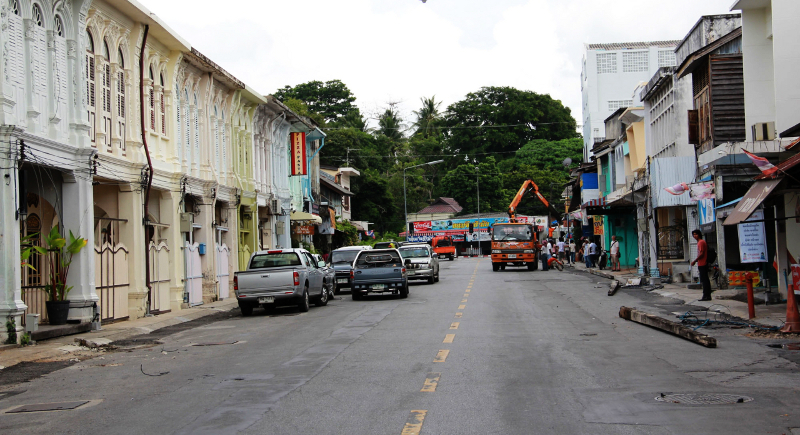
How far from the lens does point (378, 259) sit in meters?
26.0

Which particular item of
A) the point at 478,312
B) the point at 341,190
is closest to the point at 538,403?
the point at 478,312

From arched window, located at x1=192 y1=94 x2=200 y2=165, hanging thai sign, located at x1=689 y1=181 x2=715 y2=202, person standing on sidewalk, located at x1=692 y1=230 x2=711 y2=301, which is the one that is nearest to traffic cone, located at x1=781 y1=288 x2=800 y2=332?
person standing on sidewalk, located at x1=692 y1=230 x2=711 y2=301

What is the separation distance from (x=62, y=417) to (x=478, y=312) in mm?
12071

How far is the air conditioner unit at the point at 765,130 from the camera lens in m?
19.5

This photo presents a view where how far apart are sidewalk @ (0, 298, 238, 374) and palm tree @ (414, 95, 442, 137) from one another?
7142 centimetres

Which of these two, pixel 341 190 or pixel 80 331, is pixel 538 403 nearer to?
pixel 80 331

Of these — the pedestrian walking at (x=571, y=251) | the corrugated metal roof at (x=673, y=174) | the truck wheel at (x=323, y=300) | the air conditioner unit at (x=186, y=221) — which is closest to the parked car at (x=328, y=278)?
the truck wheel at (x=323, y=300)

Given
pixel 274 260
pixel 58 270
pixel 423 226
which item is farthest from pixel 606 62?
pixel 58 270

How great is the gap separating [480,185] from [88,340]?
75113 millimetres

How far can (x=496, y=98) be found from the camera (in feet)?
291

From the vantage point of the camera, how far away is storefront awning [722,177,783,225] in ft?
45.6

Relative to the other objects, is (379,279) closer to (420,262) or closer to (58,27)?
(420,262)

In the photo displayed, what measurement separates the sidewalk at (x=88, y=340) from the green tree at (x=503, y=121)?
6793cm

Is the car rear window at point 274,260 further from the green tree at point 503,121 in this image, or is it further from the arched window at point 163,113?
the green tree at point 503,121
